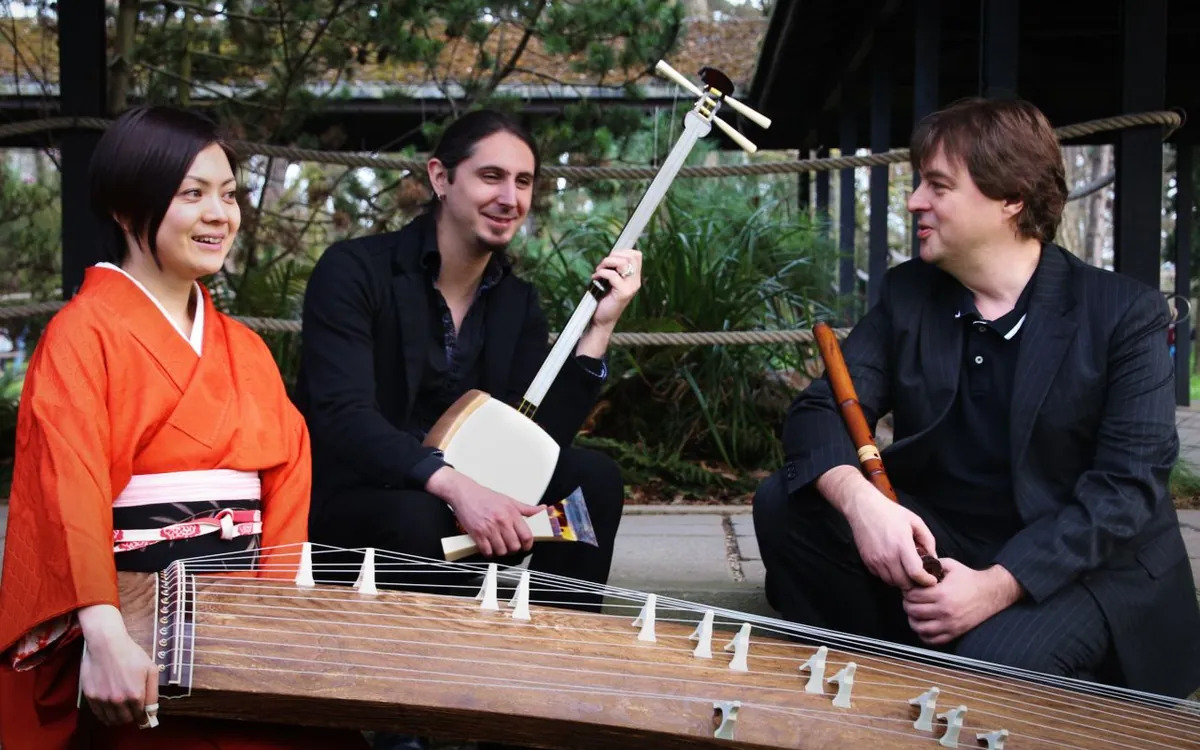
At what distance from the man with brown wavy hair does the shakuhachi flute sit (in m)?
0.03

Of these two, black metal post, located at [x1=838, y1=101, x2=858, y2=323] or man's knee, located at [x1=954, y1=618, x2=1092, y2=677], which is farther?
black metal post, located at [x1=838, y1=101, x2=858, y2=323]

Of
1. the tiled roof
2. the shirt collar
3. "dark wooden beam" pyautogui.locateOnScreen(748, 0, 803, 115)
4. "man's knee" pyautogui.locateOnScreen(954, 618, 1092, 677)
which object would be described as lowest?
"man's knee" pyautogui.locateOnScreen(954, 618, 1092, 677)

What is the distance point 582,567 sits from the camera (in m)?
2.21

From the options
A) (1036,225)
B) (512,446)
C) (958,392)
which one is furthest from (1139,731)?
(512,446)

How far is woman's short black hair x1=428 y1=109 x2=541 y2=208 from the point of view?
239 cm

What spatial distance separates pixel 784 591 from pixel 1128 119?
1.47 meters

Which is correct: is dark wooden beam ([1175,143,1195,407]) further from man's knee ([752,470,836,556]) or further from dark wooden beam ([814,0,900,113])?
man's knee ([752,470,836,556])

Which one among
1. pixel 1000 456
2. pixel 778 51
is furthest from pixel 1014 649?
pixel 778 51

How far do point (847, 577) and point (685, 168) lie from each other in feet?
5.19

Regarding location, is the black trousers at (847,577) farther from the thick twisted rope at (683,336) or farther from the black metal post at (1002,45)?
the black metal post at (1002,45)

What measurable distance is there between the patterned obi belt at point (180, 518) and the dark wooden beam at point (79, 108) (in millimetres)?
1472

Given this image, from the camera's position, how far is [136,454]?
5.32ft

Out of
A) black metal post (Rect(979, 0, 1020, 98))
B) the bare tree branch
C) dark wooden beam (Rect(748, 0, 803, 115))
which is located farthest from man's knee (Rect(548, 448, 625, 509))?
dark wooden beam (Rect(748, 0, 803, 115))

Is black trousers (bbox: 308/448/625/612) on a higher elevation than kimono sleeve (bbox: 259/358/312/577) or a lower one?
lower
